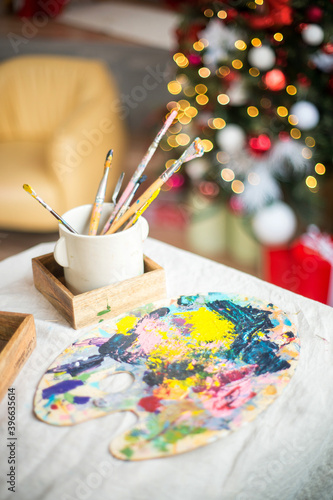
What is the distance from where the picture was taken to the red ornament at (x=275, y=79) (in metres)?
1.75

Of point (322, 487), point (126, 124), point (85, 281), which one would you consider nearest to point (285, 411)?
point (322, 487)

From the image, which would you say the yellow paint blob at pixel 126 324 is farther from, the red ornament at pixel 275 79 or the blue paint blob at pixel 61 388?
the red ornament at pixel 275 79

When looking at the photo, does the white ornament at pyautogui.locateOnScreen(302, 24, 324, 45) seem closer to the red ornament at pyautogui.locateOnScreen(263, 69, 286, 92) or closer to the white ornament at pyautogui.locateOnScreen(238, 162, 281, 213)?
the red ornament at pyautogui.locateOnScreen(263, 69, 286, 92)

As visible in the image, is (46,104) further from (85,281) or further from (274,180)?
(85,281)

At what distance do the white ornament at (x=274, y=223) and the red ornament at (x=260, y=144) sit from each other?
0.70 ft

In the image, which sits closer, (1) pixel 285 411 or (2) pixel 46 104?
(1) pixel 285 411

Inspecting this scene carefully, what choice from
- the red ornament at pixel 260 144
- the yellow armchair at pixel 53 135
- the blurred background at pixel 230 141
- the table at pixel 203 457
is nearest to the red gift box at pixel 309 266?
the blurred background at pixel 230 141

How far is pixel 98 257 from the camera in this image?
821 mm

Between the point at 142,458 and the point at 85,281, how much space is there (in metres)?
0.33

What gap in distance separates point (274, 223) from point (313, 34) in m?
0.66

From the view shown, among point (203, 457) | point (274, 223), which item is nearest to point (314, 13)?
point (274, 223)

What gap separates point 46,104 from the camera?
2.24 meters

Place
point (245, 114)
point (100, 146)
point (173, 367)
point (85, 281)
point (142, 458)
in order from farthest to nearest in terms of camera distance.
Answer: point (100, 146) < point (245, 114) < point (85, 281) < point (173, 367) < point (142, 458)

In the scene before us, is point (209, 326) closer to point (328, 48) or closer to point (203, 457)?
point (203, 457)
